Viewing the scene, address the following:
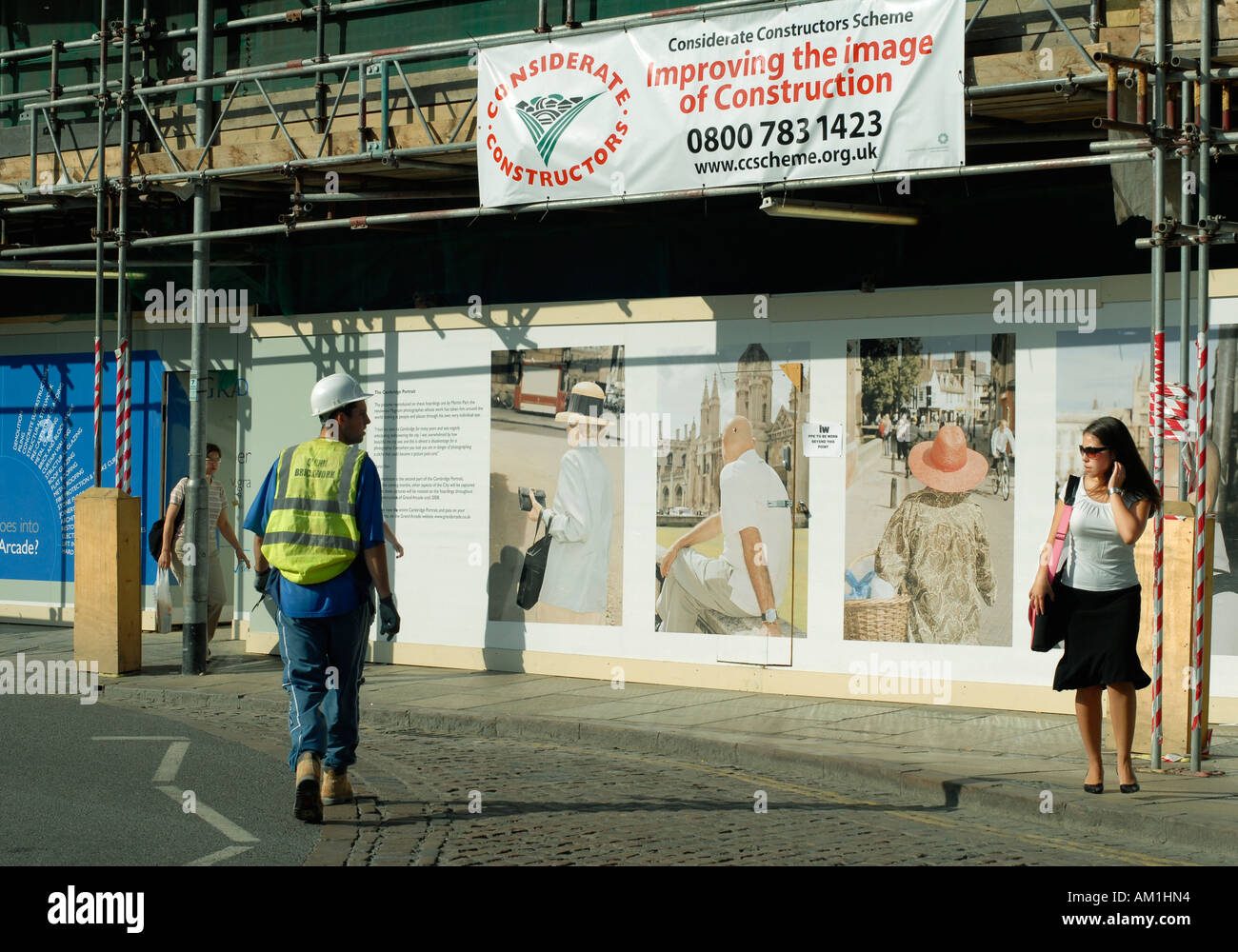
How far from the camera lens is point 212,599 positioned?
13.8m

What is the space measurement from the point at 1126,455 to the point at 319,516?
161 inches

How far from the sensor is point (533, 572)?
13516mm

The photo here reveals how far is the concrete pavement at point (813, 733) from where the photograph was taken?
798 centimetres

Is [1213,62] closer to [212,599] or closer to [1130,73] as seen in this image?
[1130,73]

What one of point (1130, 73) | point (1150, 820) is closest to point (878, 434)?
point (1130, 73)

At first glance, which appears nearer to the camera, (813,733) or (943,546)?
(813,733)

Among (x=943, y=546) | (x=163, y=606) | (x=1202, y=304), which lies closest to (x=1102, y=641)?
(x=1202, y=304)

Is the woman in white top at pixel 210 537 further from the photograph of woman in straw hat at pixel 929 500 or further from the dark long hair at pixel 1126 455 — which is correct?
the dark long hair at pixel 1126 455

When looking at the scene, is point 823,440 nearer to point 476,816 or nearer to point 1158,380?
point 1158,380

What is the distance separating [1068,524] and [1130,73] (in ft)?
9.36

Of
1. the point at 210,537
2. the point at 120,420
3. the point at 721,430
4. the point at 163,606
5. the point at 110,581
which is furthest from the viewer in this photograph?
the point at 163,606

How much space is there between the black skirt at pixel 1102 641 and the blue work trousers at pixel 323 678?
3543 mm

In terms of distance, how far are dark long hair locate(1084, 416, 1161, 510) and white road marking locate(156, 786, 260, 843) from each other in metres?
4.58

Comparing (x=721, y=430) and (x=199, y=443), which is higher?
(x=721, y=430)
